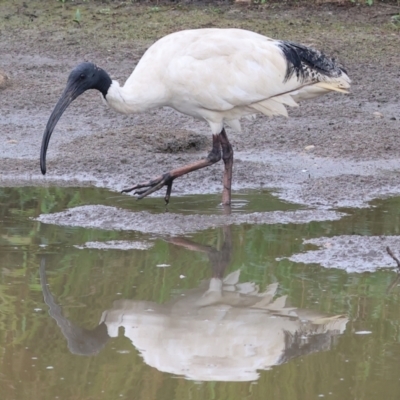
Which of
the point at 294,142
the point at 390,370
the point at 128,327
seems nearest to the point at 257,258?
the point at 128,327

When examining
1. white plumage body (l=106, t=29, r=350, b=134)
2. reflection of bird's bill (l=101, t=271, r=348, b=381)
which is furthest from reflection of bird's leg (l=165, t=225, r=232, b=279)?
white plumage body (l=106, t=29, r=350, b=134)

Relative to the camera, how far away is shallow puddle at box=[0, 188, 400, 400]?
4.38 metres

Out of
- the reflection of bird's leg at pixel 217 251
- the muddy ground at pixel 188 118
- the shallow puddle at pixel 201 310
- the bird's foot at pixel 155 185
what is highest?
the shallow puddle at pixel 201 310

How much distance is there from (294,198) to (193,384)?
3442mm

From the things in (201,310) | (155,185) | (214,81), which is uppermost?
(214,81)

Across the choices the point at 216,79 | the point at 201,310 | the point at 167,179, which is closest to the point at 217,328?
the point at 201,310

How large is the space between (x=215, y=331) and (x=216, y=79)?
263 cm

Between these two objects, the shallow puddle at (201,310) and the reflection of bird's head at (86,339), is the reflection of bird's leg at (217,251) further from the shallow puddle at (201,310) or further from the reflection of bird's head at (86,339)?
the reflection of bird's head at (86,339)

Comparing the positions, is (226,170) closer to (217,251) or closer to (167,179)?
(167,179)

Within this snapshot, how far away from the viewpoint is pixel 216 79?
23.7 ft

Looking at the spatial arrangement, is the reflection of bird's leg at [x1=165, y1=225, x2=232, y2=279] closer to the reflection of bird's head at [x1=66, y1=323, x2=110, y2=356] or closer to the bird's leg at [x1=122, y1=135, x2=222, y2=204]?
the bird's leg at [x1=122, y1=135, x2=222, y2=204]

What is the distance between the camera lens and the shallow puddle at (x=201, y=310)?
14.4 feet

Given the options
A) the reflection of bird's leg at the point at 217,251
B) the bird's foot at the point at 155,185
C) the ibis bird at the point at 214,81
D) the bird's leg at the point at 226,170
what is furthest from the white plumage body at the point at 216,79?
the reflection of bird's leg at the point at 217,251

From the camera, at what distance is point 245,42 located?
742 cm
